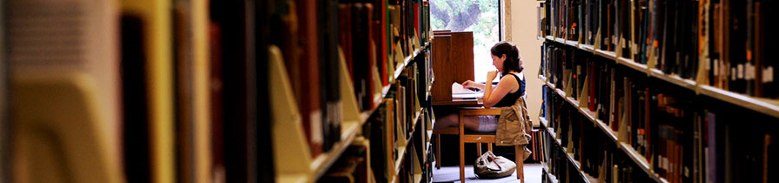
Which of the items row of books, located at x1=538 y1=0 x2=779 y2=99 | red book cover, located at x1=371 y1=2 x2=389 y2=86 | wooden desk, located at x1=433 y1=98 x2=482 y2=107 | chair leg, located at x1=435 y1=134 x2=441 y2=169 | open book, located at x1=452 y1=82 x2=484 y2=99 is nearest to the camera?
row of books, located at x1=538 y1=0 x2=779 y2=99

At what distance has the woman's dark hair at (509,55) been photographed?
5.34 meters

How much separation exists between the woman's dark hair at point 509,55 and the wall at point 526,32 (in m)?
1.41

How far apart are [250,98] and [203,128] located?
0.15 meters

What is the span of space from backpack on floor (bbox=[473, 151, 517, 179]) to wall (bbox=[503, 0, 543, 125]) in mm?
1221

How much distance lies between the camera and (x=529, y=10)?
265 inches

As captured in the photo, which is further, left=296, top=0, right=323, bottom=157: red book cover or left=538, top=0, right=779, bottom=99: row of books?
left=538, top=0, right=779, bottom=99: row of books

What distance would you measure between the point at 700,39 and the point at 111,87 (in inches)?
67.3

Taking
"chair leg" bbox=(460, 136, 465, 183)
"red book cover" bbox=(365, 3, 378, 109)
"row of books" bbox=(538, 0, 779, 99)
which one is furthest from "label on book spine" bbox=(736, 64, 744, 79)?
"chair leg" bbox=(460, 136, 465, 183)

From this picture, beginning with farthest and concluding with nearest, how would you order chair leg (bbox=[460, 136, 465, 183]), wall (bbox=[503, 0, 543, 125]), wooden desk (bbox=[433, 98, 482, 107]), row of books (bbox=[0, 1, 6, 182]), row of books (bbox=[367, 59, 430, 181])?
wall (bbox=[503, 0, 543, 125]) → wooden desk (bbox=[433, 98, 482, 107]) → chair leg (bbox=[460, 136, 465, 183]) → row of books (bbox=[367, 59, 430, 181]) → row of books (bbox=[0, 1, 6, 182])

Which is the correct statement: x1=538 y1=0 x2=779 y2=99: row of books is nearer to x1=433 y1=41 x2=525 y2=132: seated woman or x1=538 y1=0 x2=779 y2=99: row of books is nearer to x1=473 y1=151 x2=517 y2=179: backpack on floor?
x1=433 y1=41 x2=525 y2=132: seated woman

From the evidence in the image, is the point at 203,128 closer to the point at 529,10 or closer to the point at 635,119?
the point at 635,119

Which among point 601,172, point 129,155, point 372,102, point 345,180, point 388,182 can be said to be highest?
point 129,155

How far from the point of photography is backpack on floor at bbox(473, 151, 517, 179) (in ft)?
18.9

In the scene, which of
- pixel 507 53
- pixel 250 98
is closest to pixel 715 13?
pixel 250 98
